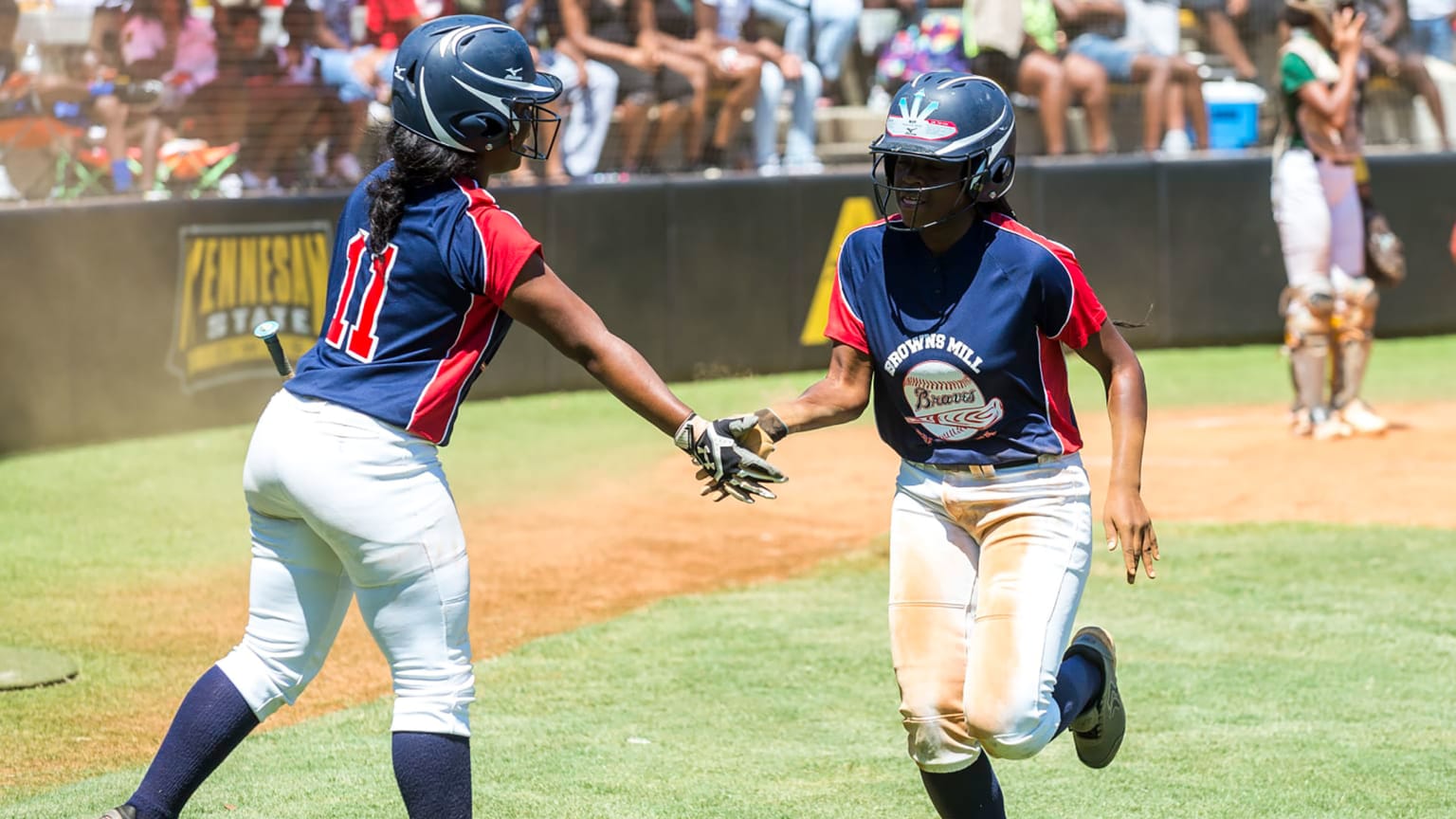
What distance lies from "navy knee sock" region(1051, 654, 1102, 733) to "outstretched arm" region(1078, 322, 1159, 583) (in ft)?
1.08

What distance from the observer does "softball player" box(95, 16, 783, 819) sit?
144 inches

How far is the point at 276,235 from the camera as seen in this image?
1126 cm

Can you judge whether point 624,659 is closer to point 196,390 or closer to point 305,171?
point 196,390

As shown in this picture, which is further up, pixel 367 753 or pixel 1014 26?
pixel 1014 26

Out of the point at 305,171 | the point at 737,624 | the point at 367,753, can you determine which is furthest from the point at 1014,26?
the point at 367,753

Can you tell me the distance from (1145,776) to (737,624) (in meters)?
2.22

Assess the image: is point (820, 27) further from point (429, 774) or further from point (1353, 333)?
point (429, 774)

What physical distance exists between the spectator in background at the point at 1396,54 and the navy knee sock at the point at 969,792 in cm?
1181

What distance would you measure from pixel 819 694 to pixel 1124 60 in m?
9.57

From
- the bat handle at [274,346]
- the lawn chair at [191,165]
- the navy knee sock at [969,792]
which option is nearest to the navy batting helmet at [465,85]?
the bat handle at [274,346]

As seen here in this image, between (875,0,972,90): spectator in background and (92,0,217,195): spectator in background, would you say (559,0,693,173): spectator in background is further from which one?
(92,0,217,195): spectator in background

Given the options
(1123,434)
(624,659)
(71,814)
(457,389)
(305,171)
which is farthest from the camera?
(305,171)

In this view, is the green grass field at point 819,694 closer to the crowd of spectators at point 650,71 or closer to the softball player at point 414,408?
the softball player at point 414,408

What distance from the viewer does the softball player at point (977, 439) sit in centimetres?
397
